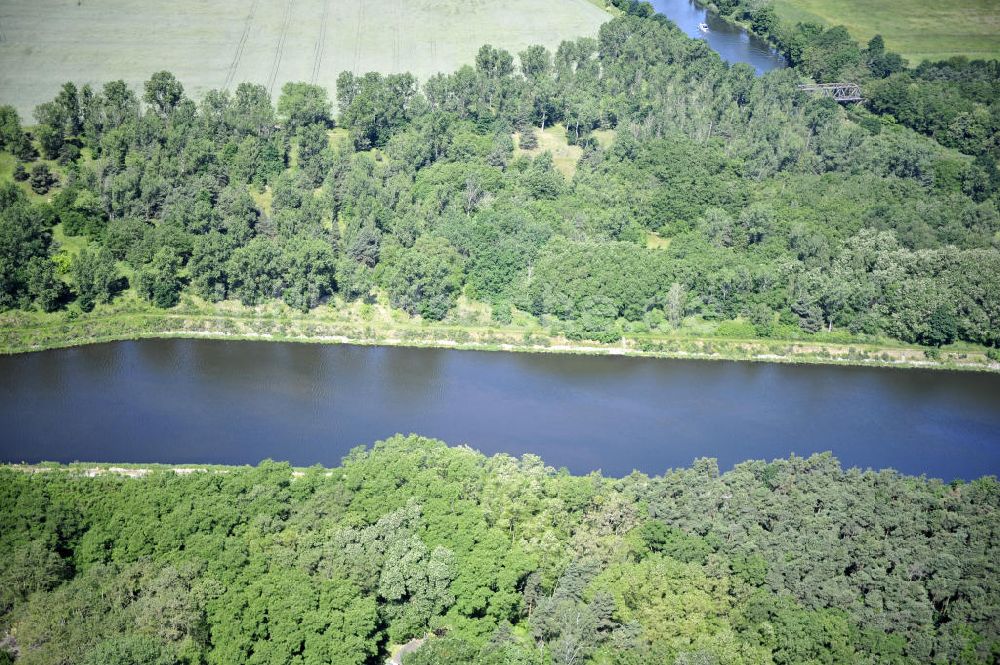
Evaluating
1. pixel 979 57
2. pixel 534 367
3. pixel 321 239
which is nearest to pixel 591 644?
pixel 534 367

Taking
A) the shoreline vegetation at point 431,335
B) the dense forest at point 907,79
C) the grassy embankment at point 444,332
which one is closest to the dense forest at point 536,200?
the dense forest at point 907,79

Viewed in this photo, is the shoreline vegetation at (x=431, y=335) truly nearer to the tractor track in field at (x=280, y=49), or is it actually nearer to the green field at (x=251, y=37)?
the green field at (x=251, y=37)

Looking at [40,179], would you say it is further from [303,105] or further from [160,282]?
[303,105]

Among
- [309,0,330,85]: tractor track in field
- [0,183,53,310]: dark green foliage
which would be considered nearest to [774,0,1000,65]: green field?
[309,0,330,85]: tractor track in field

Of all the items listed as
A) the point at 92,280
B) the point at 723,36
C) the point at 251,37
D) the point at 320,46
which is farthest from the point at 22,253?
the point at 723,36

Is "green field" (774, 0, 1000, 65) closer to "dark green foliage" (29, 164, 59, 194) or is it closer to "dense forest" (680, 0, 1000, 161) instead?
"dense forest" (680, 0, 1000, 161)
